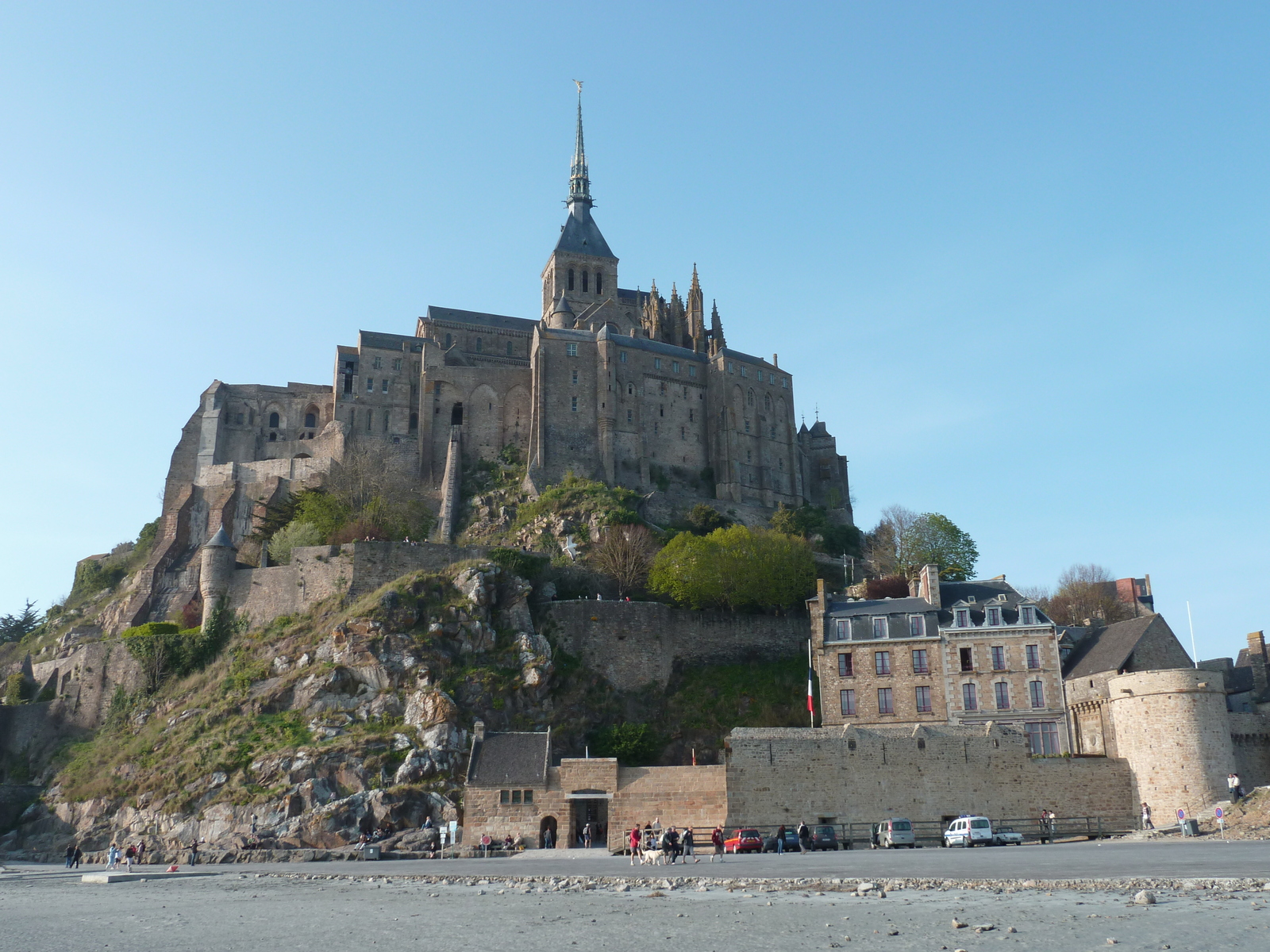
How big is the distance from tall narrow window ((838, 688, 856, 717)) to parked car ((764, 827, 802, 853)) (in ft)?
34.3

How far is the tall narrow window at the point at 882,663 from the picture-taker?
4778 cm

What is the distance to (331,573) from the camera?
53.9 meters

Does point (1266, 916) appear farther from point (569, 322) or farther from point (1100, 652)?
point (569, 322)

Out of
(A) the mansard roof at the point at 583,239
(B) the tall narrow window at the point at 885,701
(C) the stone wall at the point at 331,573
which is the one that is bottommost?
(B) the tall narrow window at the point at 885,701

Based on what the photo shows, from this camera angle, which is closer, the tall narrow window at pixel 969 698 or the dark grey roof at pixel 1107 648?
the dark grey roof at pixel 1107 648

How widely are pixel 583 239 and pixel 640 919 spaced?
88741mm

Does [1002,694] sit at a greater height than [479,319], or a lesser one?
lesser

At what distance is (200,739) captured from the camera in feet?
159

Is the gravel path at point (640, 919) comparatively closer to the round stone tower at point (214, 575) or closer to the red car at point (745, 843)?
the red car at point (745, 843)

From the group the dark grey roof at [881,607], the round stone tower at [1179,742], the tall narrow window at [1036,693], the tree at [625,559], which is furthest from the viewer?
the tree at [625,559]

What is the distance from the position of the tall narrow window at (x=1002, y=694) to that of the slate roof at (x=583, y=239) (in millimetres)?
64502

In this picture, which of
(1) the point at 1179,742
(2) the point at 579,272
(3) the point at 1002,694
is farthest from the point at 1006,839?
(2) the point at 579,272

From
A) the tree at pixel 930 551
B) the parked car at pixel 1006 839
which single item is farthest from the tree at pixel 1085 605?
the parked car at pixel 1006 839

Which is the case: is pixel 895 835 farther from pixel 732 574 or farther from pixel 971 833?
pixel 732 574
